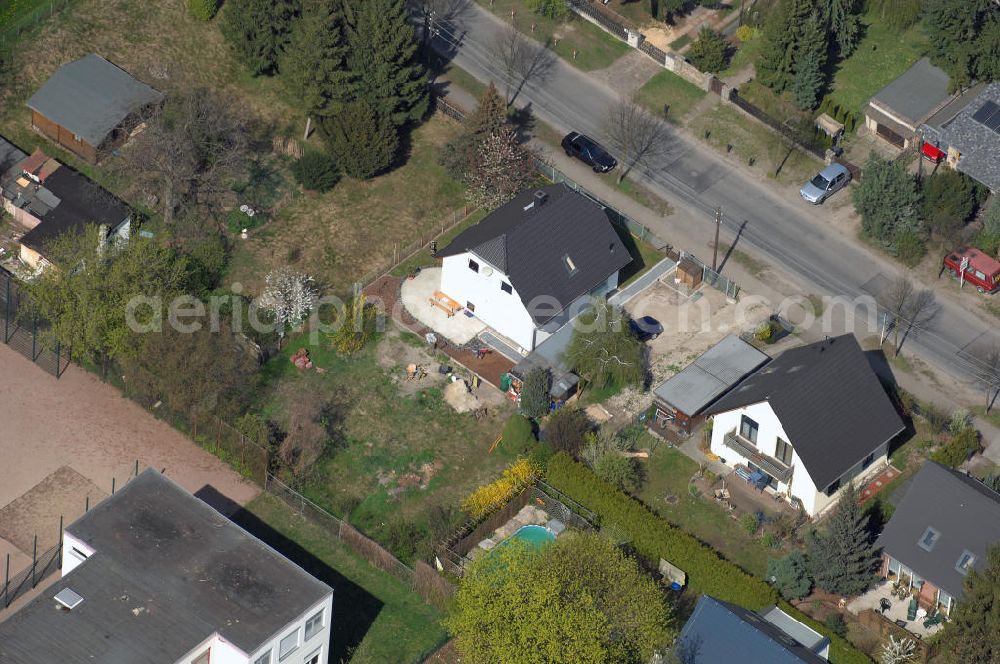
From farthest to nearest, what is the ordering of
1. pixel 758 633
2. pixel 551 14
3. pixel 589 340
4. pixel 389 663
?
pixel 551 14 → pixel 589 340 → pixel 389 663 → pixel 758 633

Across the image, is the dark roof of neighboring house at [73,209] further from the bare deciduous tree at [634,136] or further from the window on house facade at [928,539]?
the window on house facade at [928,539]

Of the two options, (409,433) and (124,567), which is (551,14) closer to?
(409,433)

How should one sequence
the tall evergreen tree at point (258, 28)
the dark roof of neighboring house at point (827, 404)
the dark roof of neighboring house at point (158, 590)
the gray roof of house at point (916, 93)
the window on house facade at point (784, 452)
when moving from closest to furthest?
the dark roof of neighboring house at point (158, 590) < the dark roof of neighboring house at point (827, 404) < the window on house facade at point (784, 452) < the tall evergreen tree at point (258, 28) < the gray roof of house at point (916, 93)

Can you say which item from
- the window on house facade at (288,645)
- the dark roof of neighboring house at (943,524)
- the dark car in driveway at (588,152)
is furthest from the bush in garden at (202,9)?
the dark roof of neighboring house at (943,524)

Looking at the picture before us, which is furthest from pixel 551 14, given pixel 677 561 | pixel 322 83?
pixel 677 561

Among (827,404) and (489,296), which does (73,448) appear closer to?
(489,296)

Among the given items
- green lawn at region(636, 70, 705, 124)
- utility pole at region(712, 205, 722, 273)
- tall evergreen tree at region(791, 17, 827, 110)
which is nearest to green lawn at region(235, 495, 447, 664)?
utility pole at region(712, 205, 722, 273)

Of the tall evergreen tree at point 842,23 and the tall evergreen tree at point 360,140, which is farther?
the tall evergreen tree at point 842,23
